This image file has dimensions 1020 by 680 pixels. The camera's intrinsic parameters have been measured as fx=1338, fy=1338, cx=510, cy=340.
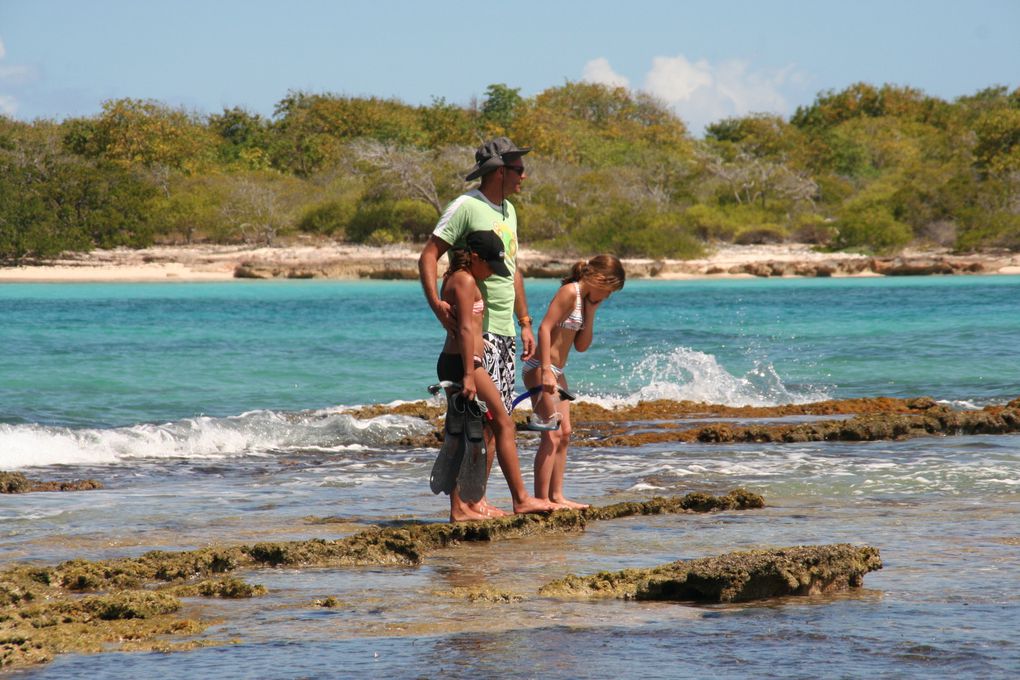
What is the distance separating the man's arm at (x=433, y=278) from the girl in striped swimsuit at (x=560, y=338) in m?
0.57

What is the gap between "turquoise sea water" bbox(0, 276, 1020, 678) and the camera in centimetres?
427

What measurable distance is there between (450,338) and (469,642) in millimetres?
2464

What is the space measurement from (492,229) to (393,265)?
1769 inches

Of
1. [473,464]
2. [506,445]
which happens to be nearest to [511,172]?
[506,445]

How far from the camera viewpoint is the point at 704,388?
1539 centimetres

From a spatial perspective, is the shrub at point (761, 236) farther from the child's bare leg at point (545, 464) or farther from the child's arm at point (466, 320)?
the child's arm at point (466, 320)

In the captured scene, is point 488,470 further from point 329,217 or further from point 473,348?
point 329,217

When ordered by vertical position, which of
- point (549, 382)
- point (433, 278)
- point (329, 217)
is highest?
point (329, 217)

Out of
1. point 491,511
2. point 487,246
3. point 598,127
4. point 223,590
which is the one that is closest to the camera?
point 223,590

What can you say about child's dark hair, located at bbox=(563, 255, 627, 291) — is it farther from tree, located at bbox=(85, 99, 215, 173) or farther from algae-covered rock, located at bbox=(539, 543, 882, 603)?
tree, located at bbox=(85, 99, 215, 173)

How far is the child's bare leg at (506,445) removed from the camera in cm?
655

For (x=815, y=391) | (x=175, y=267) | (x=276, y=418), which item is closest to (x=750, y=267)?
(x=175, y=267)

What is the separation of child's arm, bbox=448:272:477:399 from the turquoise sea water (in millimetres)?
838

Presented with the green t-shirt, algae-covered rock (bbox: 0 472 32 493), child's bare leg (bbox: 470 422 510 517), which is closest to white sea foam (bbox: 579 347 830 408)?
algae-covered rock (bbox: 0 472 32 493)
